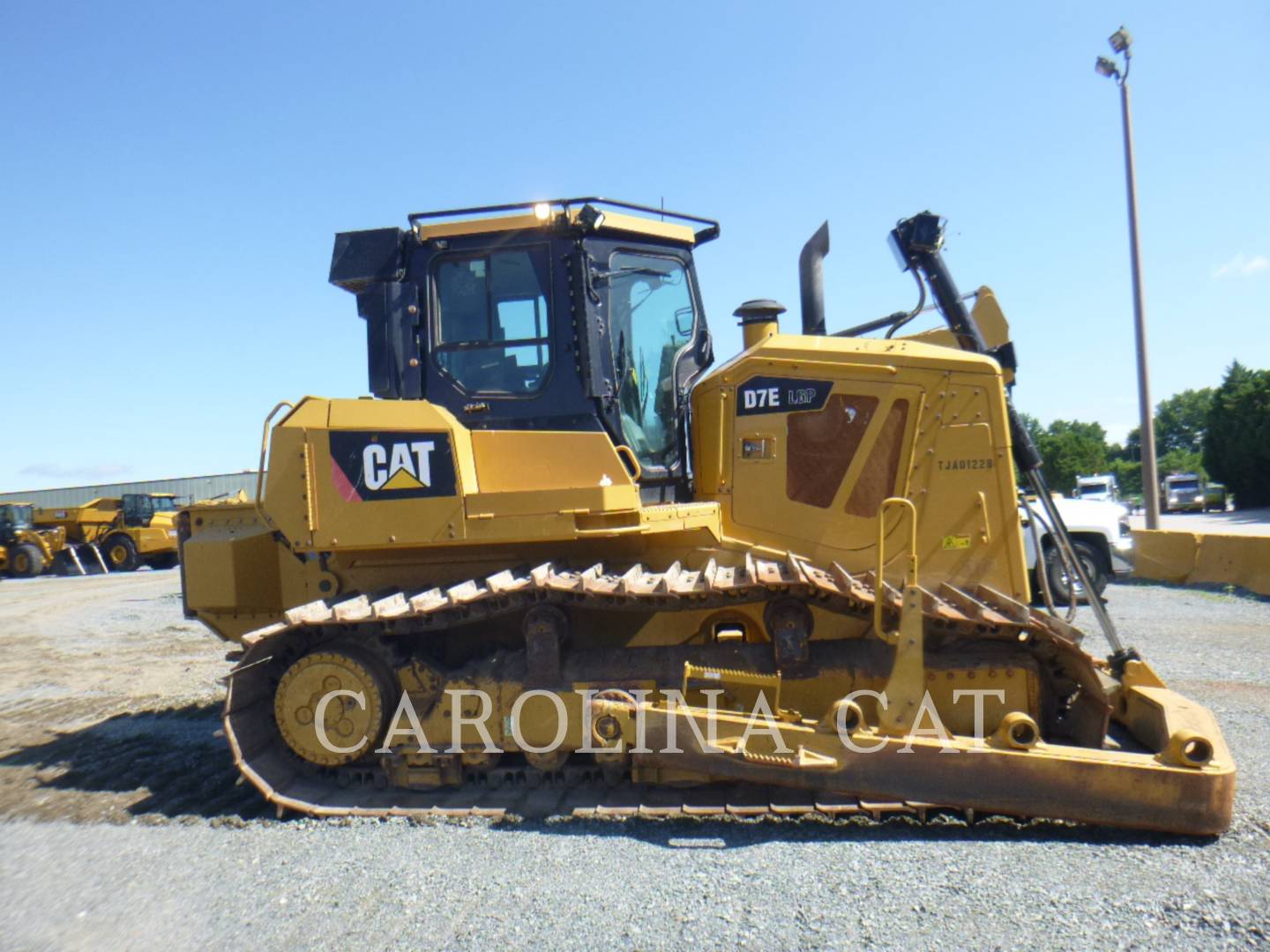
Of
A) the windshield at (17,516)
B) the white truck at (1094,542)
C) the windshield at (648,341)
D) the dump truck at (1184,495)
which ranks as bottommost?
the dump truck at (1184,495)

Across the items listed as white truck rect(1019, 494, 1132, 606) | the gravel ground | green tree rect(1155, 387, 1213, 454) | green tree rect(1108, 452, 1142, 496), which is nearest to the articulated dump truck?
A: the gravel ground

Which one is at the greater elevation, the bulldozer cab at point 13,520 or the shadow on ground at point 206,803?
the bulldozer cab at point 13,520

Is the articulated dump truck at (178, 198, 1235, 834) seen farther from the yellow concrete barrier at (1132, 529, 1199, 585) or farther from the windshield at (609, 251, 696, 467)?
the yellow concrete barrier at (1132, 529, 1199, 585)

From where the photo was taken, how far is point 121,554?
89.7 ft

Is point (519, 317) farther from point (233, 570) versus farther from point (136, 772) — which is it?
point (136, 772)

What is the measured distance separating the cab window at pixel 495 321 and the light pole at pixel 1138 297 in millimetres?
14388

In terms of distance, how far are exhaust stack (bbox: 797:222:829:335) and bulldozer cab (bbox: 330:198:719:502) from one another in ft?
3.37

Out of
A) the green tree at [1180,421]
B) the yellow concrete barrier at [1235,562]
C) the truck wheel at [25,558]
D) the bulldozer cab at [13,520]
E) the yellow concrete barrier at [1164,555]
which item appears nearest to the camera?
the yellow concrete barrier at [1235,562]

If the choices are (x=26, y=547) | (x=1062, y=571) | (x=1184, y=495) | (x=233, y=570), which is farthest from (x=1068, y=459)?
(x=233, y=570)

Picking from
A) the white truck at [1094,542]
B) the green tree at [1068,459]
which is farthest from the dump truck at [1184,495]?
the white truck at [1094,542]

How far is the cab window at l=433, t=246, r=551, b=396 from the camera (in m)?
4.77

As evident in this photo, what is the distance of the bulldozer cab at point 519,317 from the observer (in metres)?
4.70

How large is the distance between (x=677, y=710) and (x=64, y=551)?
29.0 metres

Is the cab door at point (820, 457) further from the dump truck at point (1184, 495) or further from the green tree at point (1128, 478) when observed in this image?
the green tree at point (1128, 478)
